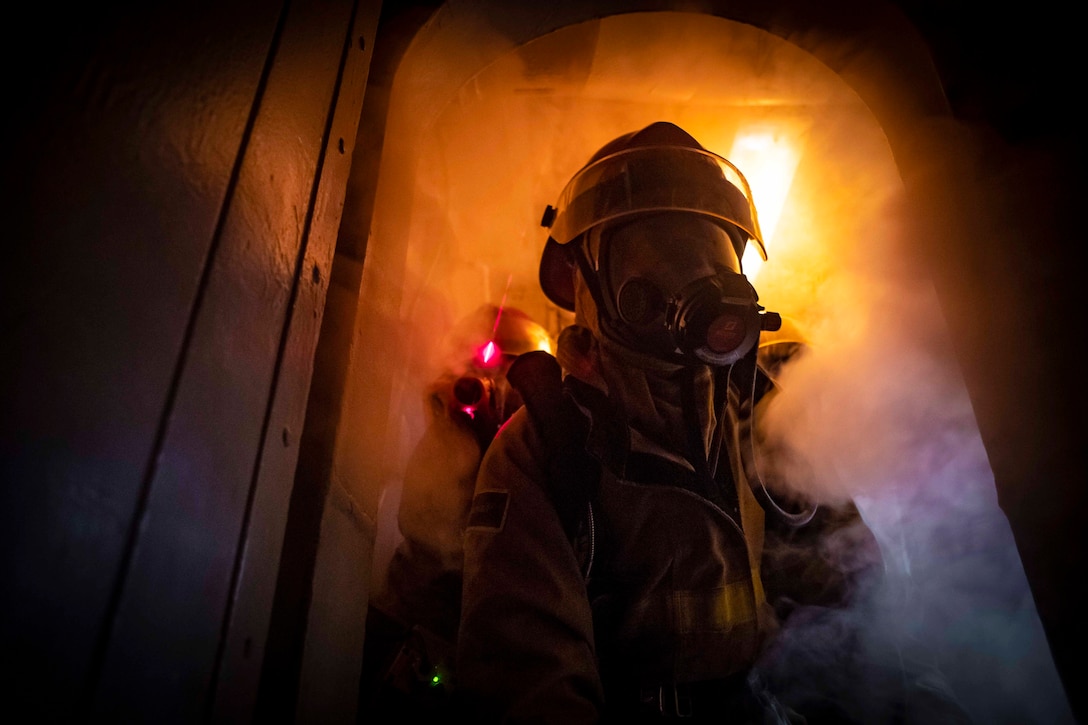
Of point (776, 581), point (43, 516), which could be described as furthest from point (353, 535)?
point (776, 581)

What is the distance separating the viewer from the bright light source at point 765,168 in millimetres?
2840

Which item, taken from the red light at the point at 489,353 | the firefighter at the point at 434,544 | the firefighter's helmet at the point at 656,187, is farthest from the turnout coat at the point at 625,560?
the red light at the point at 489,353

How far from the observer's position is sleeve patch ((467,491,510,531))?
1.68 metres

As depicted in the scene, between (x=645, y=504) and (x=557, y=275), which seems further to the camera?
(x=557, y=275)

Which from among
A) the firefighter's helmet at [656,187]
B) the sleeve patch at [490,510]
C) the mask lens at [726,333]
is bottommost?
the sleeve patch at [490,510]

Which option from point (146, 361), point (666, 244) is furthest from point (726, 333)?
point (146, 361)

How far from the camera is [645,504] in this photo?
1841mm

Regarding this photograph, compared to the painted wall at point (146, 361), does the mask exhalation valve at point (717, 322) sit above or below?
above

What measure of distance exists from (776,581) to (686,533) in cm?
50

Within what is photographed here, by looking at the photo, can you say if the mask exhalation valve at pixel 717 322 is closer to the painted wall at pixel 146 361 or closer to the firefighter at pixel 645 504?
the firefighter at pixel 645 504

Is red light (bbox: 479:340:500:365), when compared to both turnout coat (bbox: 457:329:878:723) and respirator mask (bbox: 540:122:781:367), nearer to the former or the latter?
respirator mask (bbox: 540:122:781:367)

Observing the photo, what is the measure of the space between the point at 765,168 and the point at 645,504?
203 centimetres

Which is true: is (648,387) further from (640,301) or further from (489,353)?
(489,353)

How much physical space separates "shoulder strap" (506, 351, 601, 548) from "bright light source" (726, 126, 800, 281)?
57.8 inches
